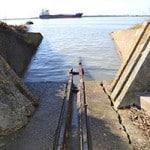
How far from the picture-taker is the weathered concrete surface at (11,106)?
761cm

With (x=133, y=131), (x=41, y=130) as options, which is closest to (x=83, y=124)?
(x=41, y=130)

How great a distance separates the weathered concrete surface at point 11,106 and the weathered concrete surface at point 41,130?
0.18m

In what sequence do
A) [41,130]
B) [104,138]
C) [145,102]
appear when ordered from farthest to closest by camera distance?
[145,102] < [41,130] < [104,138]

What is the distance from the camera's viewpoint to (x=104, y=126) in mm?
8203

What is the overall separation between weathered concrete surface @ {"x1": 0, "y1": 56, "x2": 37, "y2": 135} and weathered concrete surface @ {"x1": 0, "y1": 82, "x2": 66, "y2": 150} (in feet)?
0.59

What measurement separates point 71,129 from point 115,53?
16.1m

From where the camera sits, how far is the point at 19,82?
1000 cm

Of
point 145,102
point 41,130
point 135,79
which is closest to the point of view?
point 41,130

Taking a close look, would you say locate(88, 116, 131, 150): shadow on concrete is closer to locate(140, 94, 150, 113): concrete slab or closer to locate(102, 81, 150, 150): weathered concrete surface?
locate(102, 81, 150, 150): weathered concrete surface

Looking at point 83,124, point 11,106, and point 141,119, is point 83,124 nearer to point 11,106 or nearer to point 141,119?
point 141,119

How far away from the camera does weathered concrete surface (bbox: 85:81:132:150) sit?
23.7 feet

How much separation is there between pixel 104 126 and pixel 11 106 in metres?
2.14

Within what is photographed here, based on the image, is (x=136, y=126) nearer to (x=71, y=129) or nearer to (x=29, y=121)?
(x=71, y=129)

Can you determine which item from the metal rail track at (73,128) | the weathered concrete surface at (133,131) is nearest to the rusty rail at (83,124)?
the metal rail track at (73,128)
